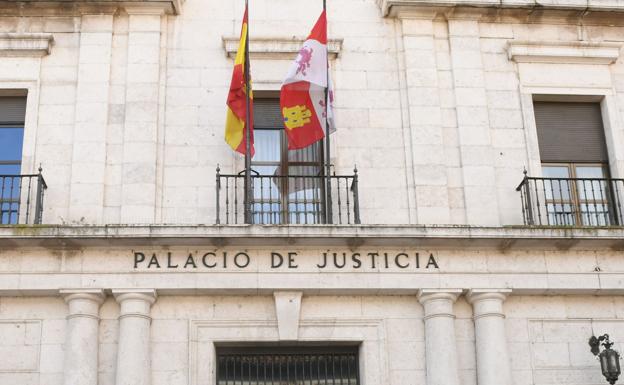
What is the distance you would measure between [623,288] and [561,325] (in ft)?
3.34

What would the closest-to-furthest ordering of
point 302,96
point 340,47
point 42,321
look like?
point 42,321, point 302,96, point 340,47

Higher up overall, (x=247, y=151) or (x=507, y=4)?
(x=507, y=4)

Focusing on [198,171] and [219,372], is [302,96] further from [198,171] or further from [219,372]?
[219,372]

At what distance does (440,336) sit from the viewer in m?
13.4

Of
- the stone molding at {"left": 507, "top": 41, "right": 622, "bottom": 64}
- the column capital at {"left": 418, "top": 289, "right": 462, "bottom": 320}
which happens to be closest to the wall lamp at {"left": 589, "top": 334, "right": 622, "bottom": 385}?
the column capital at {"left": 418, "top": 289, "right": 462, "bottom": 320}

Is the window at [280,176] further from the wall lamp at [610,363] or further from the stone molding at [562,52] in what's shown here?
the wall lamp at [610,363]

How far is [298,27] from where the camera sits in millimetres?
15609

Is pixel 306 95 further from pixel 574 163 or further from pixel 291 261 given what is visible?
pixel 574 163

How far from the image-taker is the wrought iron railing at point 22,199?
45.7 feet

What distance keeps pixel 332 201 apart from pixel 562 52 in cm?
449

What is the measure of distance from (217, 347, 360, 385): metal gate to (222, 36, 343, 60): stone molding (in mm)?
4568

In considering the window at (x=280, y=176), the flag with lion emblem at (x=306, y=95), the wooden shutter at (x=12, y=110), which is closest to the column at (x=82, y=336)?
the window at (x=280, y=176)

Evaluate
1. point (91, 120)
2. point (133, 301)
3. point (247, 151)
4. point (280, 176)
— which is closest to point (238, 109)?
point (247, 151)

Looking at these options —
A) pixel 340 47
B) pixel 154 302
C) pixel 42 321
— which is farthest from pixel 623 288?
pixel 42 321
